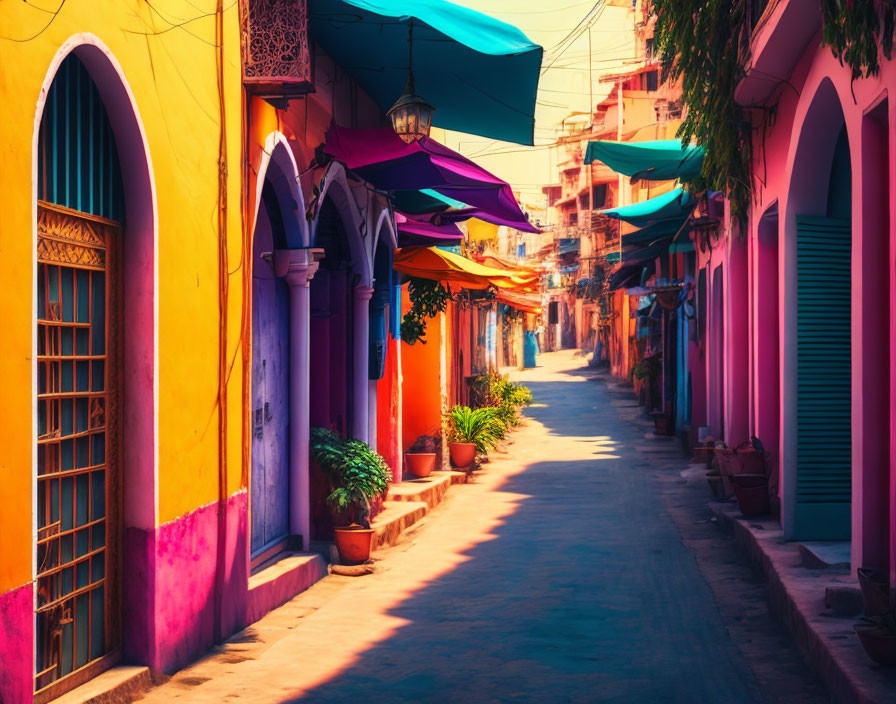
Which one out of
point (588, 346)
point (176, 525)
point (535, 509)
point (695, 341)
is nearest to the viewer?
point (176, 525)

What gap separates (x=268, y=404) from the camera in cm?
860

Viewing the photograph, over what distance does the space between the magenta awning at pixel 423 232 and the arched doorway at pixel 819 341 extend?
6.09 meters

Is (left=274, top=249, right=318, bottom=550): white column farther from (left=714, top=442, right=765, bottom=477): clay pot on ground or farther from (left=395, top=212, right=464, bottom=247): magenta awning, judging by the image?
(left=395, top=212, right=464, bottom=247): magenta awning

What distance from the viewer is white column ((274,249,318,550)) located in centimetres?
880

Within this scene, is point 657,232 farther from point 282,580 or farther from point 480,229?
point 282,580

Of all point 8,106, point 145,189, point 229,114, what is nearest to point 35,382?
point 8,106

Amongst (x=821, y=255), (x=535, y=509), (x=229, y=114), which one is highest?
(x=229, y=114)

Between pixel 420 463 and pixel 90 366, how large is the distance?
998 centimetres

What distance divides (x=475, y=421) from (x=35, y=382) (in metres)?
13.5

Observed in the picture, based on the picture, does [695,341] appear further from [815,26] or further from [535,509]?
[815,26]

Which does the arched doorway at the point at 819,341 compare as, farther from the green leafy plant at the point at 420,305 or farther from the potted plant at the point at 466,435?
the potted plant at the point at 466,435

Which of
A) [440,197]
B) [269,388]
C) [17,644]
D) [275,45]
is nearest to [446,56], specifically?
[275,45]

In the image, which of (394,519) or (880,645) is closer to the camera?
(880,645)

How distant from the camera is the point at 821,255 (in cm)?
878
